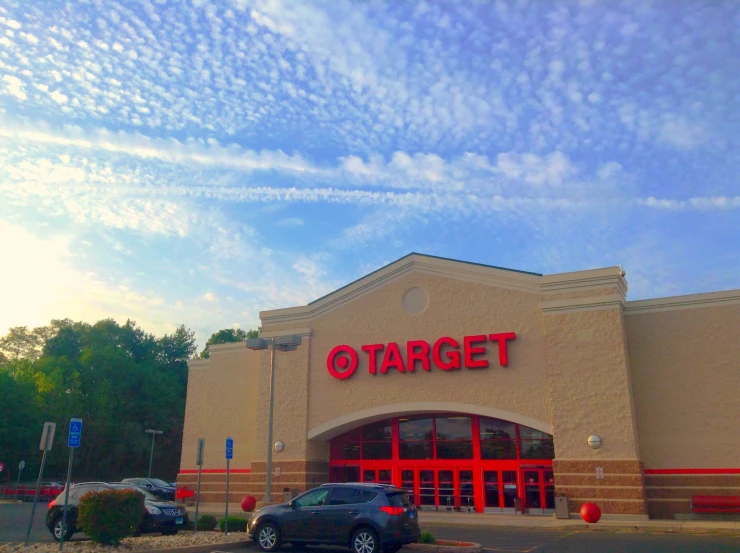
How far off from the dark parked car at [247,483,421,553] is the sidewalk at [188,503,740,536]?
26.2 ft

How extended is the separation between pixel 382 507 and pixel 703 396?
16.0m

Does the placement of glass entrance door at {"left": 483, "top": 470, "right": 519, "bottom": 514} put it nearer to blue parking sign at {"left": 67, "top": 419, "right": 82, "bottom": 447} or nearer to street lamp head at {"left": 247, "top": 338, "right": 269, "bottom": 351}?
street lamp head at {"left": 247, "top": 338, "right": 269, "bottom": 351}

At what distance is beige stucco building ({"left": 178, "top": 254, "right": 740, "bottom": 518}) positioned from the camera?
24672 mm

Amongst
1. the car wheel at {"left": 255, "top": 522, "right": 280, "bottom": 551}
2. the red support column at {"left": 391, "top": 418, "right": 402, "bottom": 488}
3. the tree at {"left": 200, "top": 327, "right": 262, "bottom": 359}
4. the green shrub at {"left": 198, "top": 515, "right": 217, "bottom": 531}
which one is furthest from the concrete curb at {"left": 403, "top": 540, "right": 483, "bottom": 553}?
the tree at {"left": 200, "top": 327, "right": 262, "bottom": 359}

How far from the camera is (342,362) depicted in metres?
31.2

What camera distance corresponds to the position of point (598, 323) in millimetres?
25953

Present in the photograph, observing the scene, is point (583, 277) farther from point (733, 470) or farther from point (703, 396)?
point (733, 470)

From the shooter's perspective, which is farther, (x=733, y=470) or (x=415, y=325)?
(x=415, y=325)

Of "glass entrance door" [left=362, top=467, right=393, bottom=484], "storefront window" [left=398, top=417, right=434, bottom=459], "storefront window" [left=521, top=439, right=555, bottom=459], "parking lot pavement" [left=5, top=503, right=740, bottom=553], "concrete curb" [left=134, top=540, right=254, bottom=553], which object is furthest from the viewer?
"glass entrance door" [left=362, top=467, right=393, bottom=484]

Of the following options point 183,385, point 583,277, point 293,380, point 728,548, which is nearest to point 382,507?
point 728,548

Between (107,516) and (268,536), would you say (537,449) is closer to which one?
(268,536)

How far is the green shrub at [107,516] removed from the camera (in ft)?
47.0

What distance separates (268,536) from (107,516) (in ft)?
12.2

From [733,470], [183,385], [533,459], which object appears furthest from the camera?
[183,385]
